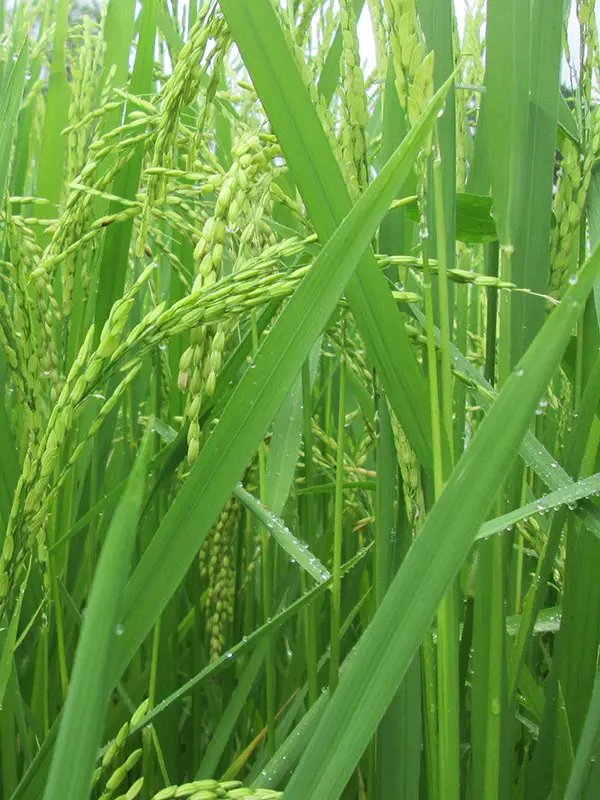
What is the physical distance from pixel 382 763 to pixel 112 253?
0.51 m

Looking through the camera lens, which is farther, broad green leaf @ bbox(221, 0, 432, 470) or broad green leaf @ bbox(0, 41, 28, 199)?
broad green leaf @ bbox(0, 41, 28, 199)

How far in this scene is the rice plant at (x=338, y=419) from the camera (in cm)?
37

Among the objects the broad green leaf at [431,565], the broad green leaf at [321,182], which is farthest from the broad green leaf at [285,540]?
the broad green leaf at [431,565]

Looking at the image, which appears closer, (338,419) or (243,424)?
(243,424)

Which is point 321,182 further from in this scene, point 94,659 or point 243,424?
point 94,659

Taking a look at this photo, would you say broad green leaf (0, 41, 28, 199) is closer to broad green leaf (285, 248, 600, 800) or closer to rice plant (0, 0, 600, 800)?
rice plant (0, 0, 600, 800)

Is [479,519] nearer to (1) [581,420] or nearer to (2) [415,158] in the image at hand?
(2) [415,158]

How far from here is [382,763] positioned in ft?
2.04

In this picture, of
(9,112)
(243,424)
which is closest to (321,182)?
(243,424)

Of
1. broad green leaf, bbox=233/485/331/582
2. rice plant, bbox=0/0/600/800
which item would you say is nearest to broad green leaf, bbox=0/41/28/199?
rice plant, bbox=0/0/600/800

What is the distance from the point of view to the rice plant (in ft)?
1.20

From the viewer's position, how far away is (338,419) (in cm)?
71

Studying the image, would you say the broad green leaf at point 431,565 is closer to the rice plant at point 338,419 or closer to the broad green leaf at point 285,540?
the rice plant at point 338,419

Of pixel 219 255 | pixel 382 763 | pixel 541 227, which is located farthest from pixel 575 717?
pixel 219 255
